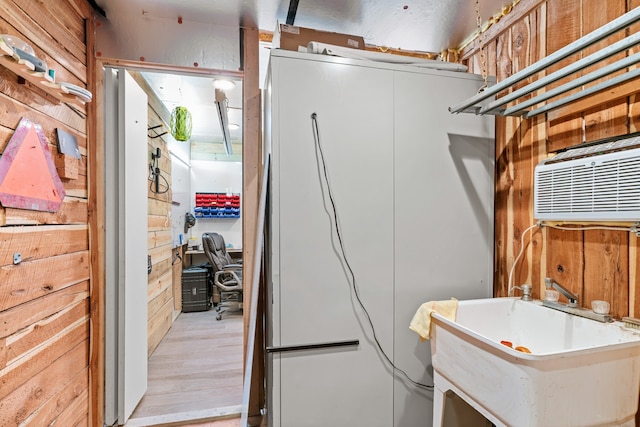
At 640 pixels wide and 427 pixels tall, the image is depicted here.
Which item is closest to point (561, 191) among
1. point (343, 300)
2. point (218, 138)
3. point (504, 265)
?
point (504, 265)

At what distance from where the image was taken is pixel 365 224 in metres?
1.62

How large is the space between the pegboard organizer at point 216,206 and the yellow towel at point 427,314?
443 cm

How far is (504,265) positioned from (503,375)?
93 centimetres

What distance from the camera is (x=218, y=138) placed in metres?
5.27

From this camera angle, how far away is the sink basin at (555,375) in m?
0.94

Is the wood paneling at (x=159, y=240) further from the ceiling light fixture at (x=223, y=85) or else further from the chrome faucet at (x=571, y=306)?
the chrome faucet at (x=571, y=306)

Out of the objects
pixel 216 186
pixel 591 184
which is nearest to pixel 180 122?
pixel 216 186

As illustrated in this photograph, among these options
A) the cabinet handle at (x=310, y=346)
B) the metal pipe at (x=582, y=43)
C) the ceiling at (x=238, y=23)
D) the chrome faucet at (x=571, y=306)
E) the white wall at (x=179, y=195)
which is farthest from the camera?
the white wall at (x=179, y=195)

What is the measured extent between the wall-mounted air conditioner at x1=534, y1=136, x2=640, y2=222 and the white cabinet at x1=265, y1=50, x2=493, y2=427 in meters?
0.41

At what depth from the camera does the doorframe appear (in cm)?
187

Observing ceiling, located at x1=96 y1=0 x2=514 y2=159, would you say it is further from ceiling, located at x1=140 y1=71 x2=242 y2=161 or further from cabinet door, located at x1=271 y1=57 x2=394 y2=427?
cabinet door, located at x1=271 y1=57 x2=394 y2=427

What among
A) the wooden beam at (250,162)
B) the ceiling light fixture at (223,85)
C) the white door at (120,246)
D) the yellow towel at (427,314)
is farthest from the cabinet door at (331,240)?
the ceiling light fixture at (223,85)

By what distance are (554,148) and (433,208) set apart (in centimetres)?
62

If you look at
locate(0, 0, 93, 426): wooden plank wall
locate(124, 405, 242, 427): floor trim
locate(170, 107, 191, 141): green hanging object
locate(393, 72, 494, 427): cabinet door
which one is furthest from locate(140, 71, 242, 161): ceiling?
locate(124, 405, 242, 427): floor trim
